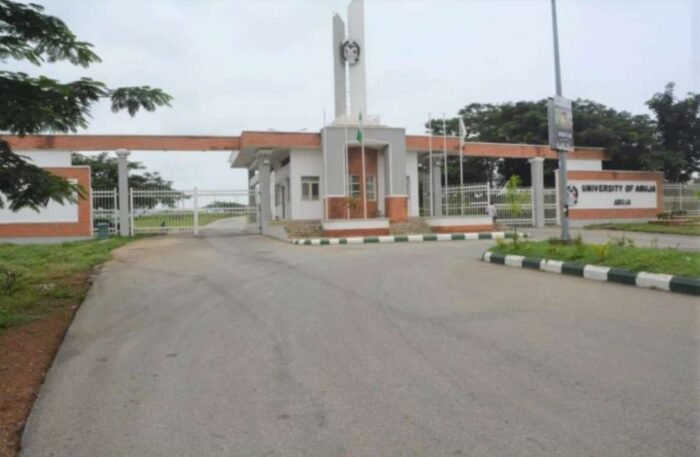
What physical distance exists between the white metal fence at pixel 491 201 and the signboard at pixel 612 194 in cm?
109

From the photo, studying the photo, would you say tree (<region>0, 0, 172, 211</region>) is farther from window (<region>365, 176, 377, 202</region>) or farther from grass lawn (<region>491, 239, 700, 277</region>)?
window (<region>365, 176, 377, 202</region>)

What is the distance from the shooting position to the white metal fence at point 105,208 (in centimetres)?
2212

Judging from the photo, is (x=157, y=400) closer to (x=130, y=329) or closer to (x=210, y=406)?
(x=210, y=406)

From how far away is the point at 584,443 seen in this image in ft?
10.3

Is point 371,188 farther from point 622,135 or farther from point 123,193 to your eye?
point 622,135

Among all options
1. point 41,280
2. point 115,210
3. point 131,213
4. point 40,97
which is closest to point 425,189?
point 131,213

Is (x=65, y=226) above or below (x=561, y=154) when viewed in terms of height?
below

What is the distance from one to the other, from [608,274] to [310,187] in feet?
54.5

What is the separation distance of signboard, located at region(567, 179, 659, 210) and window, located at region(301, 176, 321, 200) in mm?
11977

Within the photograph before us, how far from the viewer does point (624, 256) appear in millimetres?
9141

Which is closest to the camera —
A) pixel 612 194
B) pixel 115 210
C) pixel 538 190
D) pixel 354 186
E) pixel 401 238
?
pixel 401 238

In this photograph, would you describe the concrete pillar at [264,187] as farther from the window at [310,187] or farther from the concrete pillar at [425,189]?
the concrete pillar at [425,189]

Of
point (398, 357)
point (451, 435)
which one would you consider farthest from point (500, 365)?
point (451, 435)

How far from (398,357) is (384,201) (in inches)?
769
